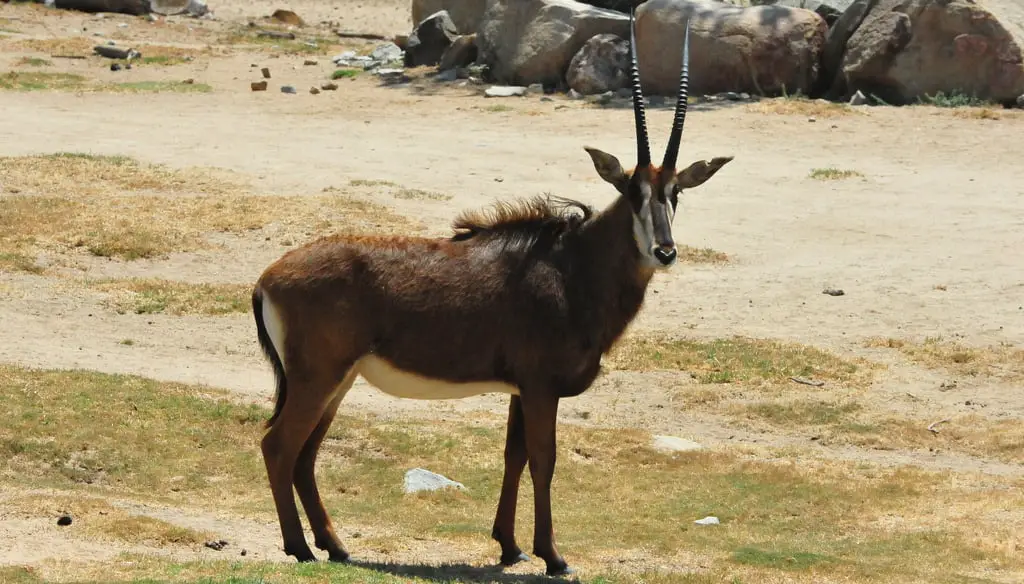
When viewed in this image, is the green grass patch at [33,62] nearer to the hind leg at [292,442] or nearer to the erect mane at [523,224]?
the erect mane at [523,224]

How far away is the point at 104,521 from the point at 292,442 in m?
1.69

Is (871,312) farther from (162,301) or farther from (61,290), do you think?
(61,290)

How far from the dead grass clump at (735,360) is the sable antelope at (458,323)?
621 cm

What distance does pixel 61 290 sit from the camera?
1870 cm

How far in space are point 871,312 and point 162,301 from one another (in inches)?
341

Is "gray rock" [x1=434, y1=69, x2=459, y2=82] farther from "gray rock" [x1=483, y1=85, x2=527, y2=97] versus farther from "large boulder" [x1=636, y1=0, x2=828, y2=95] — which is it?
"large boulder" [x1=636, y1=0, x2=828, y2=95]

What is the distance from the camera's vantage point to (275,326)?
400 inches

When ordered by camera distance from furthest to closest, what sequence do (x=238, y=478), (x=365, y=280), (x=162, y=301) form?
→ (x=162, y=301), (x=238, y=478), (x=365, y=280)

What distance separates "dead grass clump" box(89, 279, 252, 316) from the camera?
18.3 meters

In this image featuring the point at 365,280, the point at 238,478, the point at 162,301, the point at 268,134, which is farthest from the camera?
the point at 268,134

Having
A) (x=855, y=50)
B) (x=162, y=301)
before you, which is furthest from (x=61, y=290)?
(x=855, y=50)

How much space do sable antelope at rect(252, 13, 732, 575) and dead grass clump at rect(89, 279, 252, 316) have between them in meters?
8.26

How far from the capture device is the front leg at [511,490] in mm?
10562

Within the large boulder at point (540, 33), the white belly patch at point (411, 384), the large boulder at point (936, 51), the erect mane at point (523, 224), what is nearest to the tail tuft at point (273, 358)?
the white belly patch at point (411, 384)
